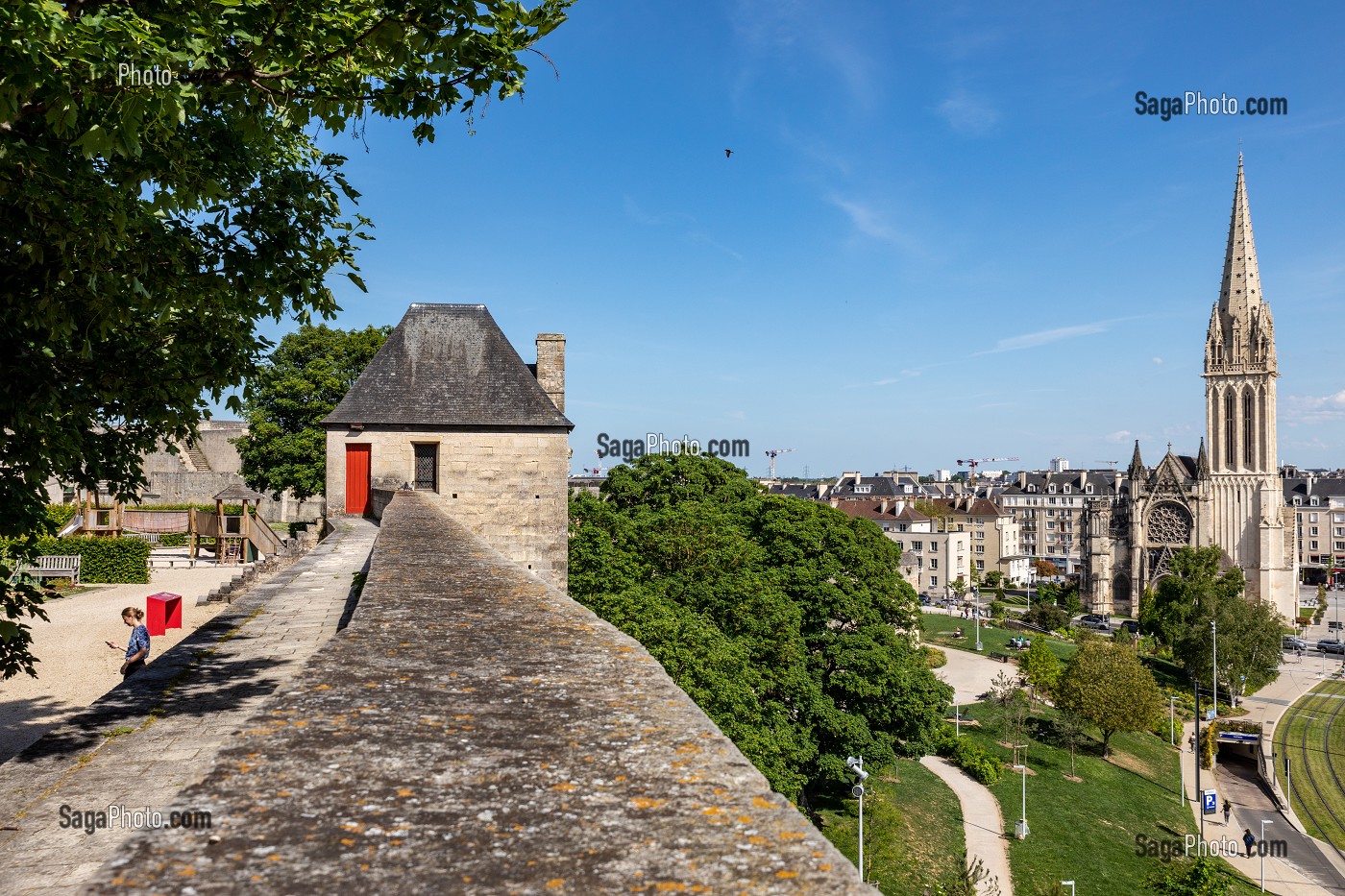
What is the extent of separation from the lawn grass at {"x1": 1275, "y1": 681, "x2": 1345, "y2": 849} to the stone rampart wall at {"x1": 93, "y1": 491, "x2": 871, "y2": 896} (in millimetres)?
42663

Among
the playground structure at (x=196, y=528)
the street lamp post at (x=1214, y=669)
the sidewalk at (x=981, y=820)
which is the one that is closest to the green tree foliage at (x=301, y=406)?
the playground structure at (x=196, y=528)

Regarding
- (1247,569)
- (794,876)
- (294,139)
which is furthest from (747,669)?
(1247,569)

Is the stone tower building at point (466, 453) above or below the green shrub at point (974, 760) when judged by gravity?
above

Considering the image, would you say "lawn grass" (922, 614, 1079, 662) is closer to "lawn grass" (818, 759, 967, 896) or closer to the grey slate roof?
"lawn grass" (818, 759, 967, 896)

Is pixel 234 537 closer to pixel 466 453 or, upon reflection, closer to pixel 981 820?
pixel 466 453

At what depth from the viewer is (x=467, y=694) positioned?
3.67 meters

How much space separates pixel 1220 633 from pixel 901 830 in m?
39.5

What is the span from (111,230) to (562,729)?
496cm

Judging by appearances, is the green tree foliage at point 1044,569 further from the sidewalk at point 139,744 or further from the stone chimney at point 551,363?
the sidewalk at point 139,744

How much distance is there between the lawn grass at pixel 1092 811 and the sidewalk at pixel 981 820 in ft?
1.19

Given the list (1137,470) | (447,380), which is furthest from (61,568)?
(1137,470)

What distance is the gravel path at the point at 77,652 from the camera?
37.6 feet

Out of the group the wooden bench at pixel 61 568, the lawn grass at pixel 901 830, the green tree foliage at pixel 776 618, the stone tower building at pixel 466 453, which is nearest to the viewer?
the stone tower building at pixel 466 453

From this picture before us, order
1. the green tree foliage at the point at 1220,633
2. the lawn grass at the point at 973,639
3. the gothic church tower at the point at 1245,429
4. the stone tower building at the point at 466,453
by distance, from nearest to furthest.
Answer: the stone tower building at the point at 466,453, the green tree foliage at the point at 1220,633, the lawn grass at the point at 973,639, the gothic church tower at the point at 1245,429
